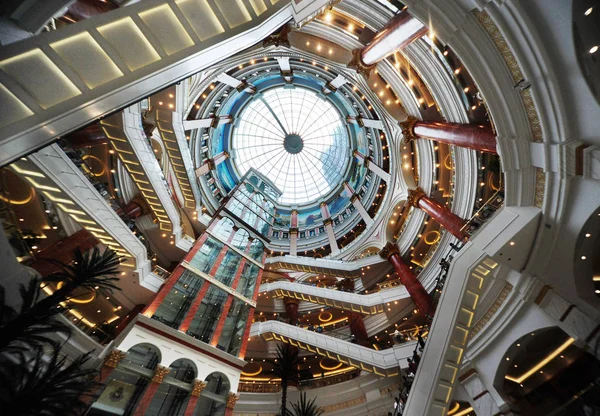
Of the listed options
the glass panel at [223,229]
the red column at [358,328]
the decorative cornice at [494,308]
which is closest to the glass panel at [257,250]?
the glass panel at [223,229]

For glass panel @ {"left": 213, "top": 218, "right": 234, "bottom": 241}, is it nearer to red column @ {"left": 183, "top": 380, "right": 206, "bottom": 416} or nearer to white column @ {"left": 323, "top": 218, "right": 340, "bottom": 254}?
red column @ {"left": 183, "top": 380, "right": 206, "bottom": 416}

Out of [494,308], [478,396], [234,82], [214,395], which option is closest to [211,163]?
[234,82]

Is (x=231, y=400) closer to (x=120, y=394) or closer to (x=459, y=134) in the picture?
(x=120, y=394)

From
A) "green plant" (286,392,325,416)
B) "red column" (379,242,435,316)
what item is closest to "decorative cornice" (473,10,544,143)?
"red column" (379,242,435,316)

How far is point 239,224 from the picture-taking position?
97.0 ft

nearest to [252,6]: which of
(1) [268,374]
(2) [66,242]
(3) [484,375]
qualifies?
(2) [66,242]

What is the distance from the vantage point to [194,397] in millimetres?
12898

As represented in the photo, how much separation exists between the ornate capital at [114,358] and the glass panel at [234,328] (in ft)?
16.5

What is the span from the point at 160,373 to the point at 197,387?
1937 mm

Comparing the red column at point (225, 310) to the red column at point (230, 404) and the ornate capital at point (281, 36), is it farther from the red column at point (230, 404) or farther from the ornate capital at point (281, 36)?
the ornate capital at point (281, 36)

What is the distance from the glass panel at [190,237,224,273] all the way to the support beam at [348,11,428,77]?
57.1ft

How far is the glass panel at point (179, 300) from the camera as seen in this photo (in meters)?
15.0

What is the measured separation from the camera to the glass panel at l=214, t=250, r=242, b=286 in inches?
813

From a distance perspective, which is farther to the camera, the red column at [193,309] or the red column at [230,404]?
the red column at [193,309]
